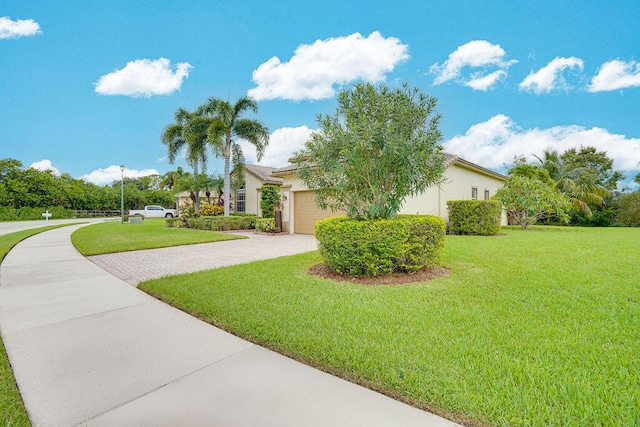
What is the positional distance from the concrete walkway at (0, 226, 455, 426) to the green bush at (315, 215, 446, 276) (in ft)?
9.07

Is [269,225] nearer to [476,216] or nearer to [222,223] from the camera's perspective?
[222,223]

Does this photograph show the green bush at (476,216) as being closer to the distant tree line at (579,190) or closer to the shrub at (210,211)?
the distant tree line at (579,190)

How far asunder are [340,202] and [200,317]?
369cm

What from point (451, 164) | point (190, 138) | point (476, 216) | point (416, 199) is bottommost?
point (476, 216)

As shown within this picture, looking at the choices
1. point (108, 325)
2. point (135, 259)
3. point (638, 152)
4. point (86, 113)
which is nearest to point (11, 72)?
point (86, 113)

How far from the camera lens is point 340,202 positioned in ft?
20.8

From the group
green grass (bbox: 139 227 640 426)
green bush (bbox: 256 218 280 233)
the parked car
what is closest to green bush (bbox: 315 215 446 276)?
green grass (bbox: 139 227 640 426)

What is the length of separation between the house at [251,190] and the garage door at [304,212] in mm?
6179

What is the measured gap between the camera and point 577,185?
22.0m

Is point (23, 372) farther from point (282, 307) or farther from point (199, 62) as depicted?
point (199, 62)

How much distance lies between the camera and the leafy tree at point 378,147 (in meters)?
5.47

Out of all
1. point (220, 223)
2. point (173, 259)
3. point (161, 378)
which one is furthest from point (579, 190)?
point (161, 378)

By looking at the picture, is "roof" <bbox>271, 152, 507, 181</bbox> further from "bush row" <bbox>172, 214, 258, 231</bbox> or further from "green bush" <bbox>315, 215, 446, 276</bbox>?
"green bush" <bbox>315, 215, 446, 276</bbox>

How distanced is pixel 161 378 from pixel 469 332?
9.52 feet
